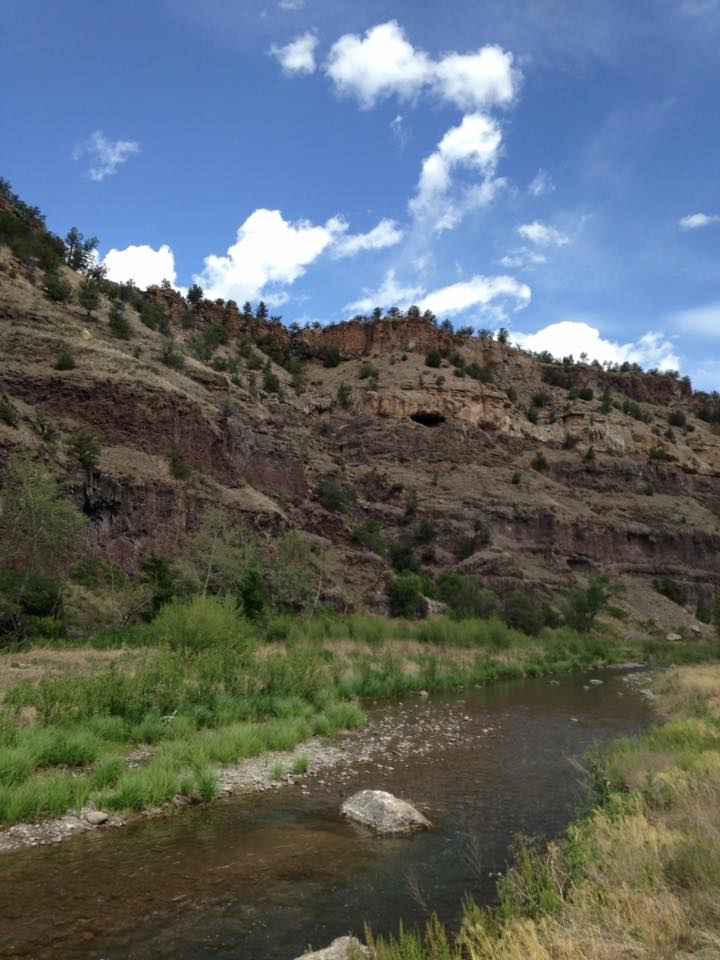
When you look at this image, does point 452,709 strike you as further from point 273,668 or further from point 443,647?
point 443,647

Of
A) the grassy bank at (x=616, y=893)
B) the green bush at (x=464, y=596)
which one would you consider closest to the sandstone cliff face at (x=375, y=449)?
the green bush at (x=464, y=596)

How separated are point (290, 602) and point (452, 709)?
18.0m

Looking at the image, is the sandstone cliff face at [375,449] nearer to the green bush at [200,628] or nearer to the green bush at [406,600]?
the green bush at [406,600]

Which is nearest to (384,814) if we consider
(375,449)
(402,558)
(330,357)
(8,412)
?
(8,412)

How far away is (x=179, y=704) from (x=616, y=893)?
13035 millimetres

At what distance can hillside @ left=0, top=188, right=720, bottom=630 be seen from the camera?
39.1 m

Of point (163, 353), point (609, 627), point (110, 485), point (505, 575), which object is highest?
point (163, 353)

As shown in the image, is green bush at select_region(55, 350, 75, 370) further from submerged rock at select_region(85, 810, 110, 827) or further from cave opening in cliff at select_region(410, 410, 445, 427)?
cave opening in cliff at select_region(410, 410, 445, 427)

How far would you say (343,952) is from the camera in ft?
19.0

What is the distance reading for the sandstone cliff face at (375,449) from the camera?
38875 millimetres

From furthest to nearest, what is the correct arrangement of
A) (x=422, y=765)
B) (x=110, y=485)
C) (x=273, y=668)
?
(x=110, y=485) < (x=273, y=668) < (x=422, y=765)

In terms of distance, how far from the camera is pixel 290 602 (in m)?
38.9

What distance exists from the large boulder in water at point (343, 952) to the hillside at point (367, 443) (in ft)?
99.7

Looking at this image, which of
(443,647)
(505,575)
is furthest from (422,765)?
(505,575)
